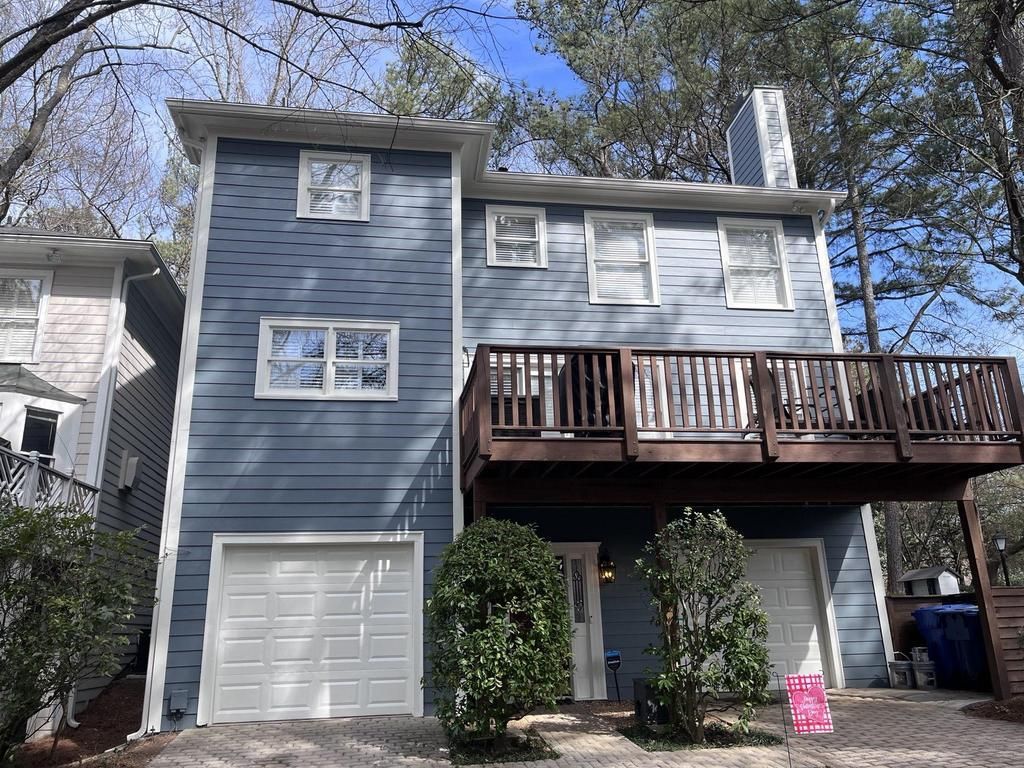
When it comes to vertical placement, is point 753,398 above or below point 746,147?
below

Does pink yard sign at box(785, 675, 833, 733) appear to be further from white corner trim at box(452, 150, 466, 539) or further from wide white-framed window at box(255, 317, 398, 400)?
wide white-framed window at box(255, 317, 398, 400)

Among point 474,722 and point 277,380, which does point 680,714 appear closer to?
point 474,722

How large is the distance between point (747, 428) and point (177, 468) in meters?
5.95

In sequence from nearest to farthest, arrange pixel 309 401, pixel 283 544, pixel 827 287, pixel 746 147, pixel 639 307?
pixel 283 544, pixel 309 401, pixel 639 307, pixel 827 287, pixel 746 147

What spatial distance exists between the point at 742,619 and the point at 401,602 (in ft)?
11.4

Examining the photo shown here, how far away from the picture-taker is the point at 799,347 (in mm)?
9992

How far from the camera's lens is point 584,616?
344 inches

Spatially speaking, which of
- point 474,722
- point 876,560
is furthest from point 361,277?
point 876,560

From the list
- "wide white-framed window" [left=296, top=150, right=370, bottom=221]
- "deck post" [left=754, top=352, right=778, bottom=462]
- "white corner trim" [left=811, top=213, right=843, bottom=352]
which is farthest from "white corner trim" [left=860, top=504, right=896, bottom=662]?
"wide white-framed window" [left=296, top=150, right=370, bottom=221]

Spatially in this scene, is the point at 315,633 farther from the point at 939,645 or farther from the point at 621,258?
the point at 939,645

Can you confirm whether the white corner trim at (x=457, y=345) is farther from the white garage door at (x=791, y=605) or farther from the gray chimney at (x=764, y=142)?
the gray chimney at (x=764, y=142)

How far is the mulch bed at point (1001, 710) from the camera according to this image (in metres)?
6.84

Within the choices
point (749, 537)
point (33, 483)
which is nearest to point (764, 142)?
point (749, 537)

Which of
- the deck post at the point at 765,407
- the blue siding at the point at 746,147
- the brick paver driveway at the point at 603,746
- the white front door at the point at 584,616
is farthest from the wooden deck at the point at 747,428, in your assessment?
the blue siding at the point at 746,147
